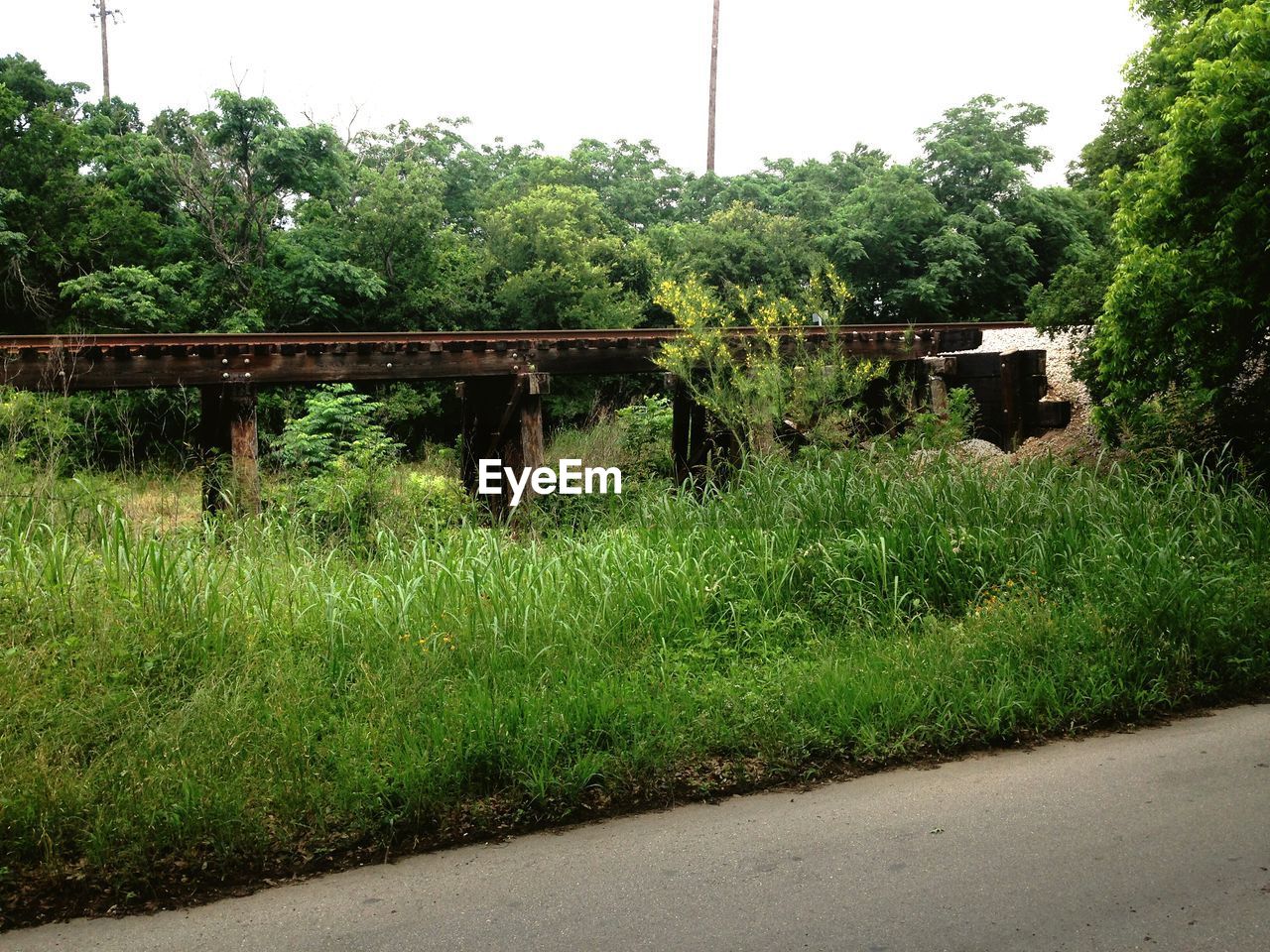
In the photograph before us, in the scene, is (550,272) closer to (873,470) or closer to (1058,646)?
(873,470)

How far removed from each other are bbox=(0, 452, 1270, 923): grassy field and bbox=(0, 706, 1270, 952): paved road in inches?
8.6

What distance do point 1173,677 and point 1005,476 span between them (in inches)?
99.4

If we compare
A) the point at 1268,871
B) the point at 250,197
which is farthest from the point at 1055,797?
the point at 250,197

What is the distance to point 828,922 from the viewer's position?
2.90 metres

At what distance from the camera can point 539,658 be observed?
4.34m

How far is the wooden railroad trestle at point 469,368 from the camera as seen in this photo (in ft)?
36.1

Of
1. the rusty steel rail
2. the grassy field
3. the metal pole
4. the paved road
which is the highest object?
the metal pole

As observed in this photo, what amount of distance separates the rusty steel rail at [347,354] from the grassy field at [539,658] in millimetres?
3796

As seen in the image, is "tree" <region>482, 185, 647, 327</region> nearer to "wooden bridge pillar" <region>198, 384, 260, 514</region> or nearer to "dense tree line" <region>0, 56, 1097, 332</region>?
"dense tree line" <region>0, 56, 1097, 332</region>

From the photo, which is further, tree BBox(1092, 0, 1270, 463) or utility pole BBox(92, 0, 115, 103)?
utility pole BBox(92, 0, 115, 103)

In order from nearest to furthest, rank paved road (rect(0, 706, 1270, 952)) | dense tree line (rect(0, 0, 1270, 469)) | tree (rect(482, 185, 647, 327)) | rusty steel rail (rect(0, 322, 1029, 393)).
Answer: paved road (rect(0, 706, 1270, 952)), rusty steel rail (rect(0, 322, 1029, 393)), dense tree line (rect(0, 0, 1270, 469)), tree (rect(482, 185, 647, 327))

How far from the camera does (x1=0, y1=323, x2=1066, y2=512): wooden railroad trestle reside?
36.1 ft

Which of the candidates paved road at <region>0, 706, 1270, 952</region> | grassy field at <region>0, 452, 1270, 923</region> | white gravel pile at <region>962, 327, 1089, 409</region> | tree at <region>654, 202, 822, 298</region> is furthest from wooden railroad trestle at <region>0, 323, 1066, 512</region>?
tree at <region>654, 202, 822, 298</region>

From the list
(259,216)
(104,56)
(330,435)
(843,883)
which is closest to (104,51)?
(104,56)
